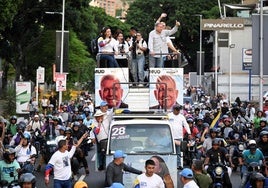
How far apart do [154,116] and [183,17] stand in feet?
262

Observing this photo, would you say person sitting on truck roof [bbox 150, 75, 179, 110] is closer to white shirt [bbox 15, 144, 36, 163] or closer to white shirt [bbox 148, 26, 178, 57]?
white shirt [bbox 148, 26, 178, 57]

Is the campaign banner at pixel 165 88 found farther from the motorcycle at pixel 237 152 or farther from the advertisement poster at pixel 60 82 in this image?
the advertisement poster at pixel 60 82

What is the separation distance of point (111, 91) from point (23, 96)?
50.4 feet

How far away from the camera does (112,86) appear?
65.6 feet

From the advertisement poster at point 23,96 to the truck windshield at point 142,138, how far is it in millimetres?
18995

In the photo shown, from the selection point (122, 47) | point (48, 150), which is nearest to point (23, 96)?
point (48, 150)

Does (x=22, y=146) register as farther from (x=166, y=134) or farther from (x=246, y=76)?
(x=246, y=76)

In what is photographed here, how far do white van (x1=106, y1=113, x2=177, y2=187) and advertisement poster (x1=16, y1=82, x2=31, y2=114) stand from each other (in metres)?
19.0

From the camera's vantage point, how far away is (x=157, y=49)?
823 inches

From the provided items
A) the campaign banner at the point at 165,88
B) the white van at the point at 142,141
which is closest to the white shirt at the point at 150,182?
the white van at the point at 142,141

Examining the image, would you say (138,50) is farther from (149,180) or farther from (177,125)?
(149,180)

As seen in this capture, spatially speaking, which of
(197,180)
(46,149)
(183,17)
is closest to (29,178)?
(197,180)

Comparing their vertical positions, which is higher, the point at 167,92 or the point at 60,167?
the point at 167,92

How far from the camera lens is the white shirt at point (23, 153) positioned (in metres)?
18.1
